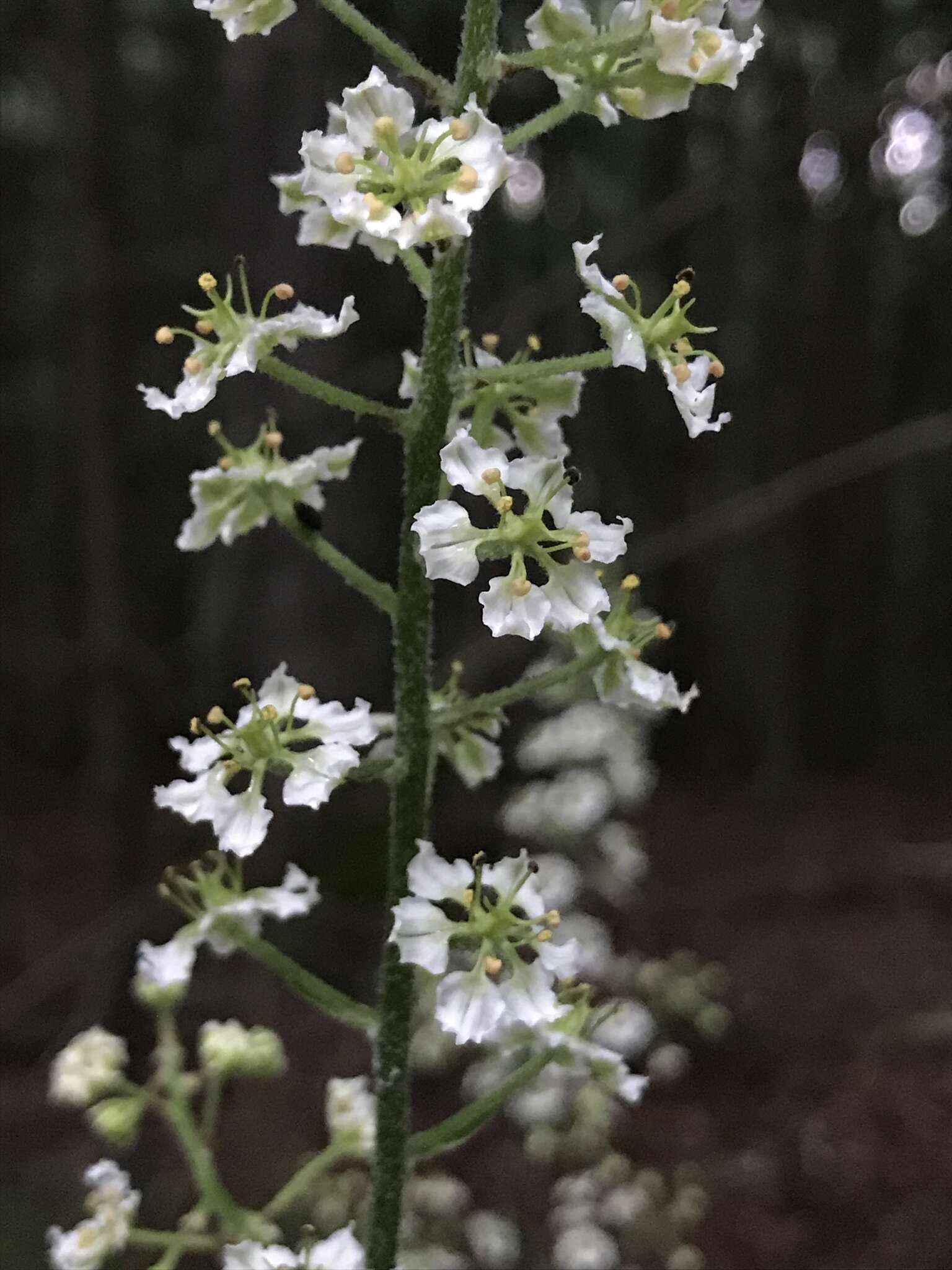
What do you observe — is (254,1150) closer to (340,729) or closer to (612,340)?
(340,729)

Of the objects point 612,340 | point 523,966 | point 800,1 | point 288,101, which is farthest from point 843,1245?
point 800,1

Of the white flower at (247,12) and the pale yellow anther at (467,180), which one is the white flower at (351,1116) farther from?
the white flower at (247,12)

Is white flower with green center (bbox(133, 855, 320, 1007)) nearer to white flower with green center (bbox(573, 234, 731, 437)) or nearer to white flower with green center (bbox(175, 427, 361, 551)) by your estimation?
white flower with green center (bbox(175, 427, 361, 551))

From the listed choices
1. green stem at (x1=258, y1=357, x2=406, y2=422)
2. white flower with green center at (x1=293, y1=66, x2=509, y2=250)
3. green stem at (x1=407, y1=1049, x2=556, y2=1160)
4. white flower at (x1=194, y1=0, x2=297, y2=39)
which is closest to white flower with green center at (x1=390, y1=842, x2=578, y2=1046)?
green stem at (x1=407, y1=1049, x2=556, y2=1160)

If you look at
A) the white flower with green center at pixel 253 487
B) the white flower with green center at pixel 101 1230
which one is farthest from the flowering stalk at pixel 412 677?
the white flower with green center at pixel 101 1230

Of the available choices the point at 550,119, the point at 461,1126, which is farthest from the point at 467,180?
the point at 461,1126
